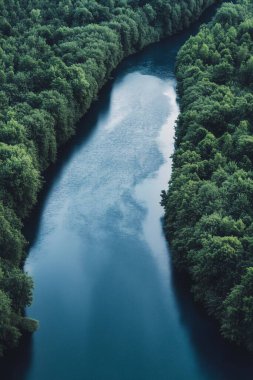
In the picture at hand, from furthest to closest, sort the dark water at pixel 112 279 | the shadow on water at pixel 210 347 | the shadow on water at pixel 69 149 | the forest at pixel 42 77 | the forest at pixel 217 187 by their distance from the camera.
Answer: the shadow on water at pixel 69 149 < the forest at pixel 42 77 < the forest at pixel 217 187 < the dark water at pixel 112 279 < the shadow on water at pixel 210 347

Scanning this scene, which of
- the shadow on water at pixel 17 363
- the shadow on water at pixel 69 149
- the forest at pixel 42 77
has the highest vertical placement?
the forest at pixel 42 77

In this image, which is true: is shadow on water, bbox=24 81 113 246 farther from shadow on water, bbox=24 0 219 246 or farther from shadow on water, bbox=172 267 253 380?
shadow on water, bbox=172 267 253 380

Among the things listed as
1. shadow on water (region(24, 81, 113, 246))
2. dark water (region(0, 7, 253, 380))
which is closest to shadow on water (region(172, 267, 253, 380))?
dark water (region(0, 7, 253, 380))

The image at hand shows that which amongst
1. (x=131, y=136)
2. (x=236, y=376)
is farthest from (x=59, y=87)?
(x=236, y=376)

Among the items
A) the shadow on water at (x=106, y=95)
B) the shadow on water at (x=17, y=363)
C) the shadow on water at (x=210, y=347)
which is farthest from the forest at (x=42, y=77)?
the shadow on water at (x=210, y=347)

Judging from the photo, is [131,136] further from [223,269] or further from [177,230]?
[223,269]

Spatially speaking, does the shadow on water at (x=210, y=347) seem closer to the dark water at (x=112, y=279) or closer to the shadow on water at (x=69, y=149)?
the dark water at (x=112, y=279)

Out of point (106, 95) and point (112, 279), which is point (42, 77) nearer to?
point (106, 95)

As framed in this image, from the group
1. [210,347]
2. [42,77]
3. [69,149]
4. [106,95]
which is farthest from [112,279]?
[106,95]
